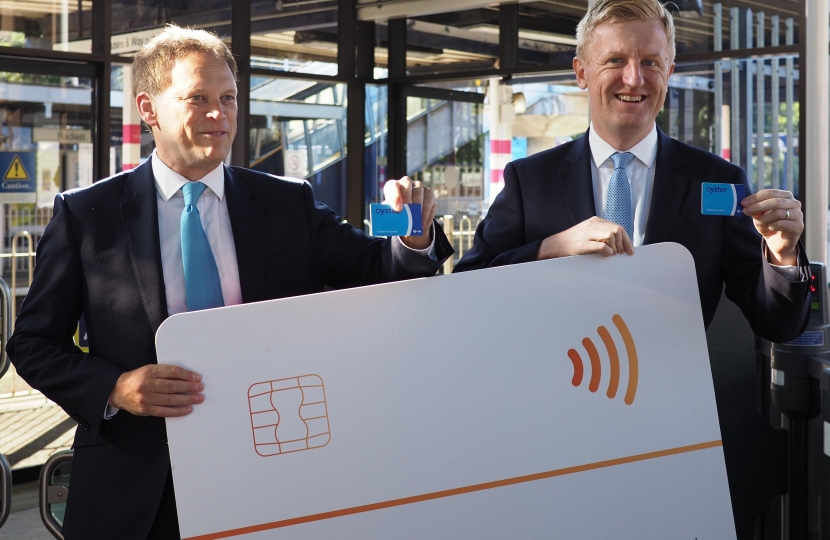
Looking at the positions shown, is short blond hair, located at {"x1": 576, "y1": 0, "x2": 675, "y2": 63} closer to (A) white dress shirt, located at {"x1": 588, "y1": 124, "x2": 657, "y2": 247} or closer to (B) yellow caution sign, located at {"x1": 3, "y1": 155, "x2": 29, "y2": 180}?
(A) white dress shirt, located at {"x1": 588, "y1": 124, "x2": 657, "y2": 247}

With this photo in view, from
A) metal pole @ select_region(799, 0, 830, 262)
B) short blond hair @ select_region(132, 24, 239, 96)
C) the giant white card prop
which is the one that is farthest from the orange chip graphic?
metal pole @ select_region(799, 0, 830, 262)

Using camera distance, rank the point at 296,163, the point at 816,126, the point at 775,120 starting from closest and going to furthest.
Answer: the point at 816,126
the point at 775,120
the point at 296,163

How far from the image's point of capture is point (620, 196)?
2.02 m

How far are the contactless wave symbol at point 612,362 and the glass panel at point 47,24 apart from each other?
4.58 meters

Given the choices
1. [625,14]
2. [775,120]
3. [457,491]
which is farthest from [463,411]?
[775,120]

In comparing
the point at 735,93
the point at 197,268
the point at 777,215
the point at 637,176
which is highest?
the point at 735,93

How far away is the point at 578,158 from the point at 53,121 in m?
4.42

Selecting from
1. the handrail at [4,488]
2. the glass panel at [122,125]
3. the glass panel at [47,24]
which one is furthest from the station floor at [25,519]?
the glass panel at [47,24]

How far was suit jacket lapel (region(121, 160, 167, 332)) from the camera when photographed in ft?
6.10

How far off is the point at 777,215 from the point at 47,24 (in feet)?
16.0

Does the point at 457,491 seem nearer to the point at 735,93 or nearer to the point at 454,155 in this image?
the point at 735,93

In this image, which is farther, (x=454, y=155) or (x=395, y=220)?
(x=454, y=155)

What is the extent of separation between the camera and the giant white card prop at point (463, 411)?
69.9 inches

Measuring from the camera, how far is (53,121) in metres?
5.60
